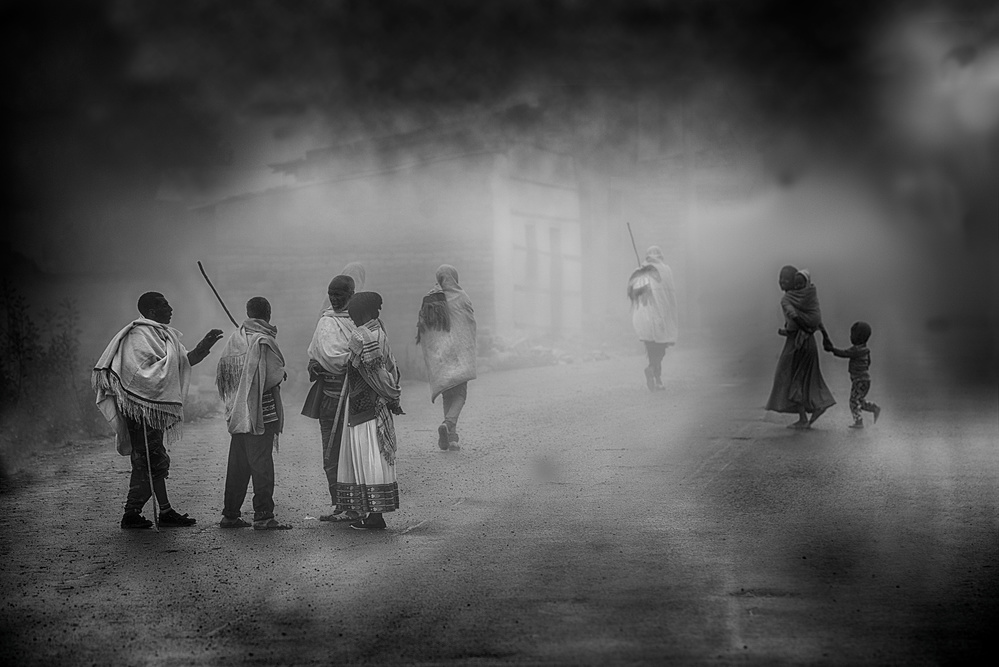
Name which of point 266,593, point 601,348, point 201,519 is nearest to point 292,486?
point 201,519

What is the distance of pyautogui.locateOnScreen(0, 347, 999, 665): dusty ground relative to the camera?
12.5ft

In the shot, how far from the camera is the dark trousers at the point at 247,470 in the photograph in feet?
19.7

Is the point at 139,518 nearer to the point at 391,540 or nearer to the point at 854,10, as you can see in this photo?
the point at 391,540

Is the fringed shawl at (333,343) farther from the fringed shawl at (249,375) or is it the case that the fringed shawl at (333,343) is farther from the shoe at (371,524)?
the shoe at (371,524)

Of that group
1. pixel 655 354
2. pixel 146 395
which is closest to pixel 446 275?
pixel 146 395

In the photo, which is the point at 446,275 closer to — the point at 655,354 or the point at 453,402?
the point at 453,402

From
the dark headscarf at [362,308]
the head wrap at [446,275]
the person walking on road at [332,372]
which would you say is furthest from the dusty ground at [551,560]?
the head wrap at [446,275]

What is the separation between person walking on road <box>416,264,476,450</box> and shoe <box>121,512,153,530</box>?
316 cm

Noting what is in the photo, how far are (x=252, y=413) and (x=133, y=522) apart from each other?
2.90ft

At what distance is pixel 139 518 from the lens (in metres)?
5.98

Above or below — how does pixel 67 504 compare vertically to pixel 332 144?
below

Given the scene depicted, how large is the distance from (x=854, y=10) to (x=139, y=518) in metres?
9.15

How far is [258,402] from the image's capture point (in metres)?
5.97

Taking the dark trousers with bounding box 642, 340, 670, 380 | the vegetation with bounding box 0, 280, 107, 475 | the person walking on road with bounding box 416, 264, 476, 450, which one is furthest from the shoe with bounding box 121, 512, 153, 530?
the dark trousers with bounding box 642, 340, 670, 380
